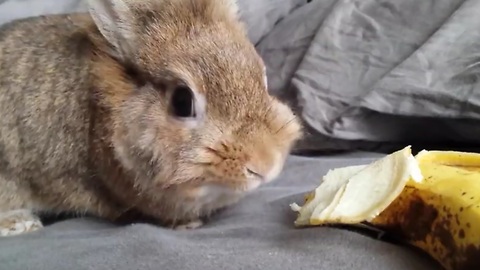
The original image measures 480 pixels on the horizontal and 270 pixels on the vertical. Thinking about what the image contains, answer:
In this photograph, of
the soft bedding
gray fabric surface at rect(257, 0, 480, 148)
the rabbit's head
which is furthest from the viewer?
gray fabric surface at rect(257, 0, 480, 148)

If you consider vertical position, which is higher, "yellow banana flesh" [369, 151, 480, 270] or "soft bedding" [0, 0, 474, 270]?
"yellow banana flesh" [369, 151, 480, 270]

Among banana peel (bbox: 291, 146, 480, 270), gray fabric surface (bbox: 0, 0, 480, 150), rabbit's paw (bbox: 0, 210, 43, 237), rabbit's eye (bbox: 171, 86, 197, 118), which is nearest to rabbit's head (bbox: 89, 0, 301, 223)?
rabbit's eye (bbox: 171, 86, 197, 118)

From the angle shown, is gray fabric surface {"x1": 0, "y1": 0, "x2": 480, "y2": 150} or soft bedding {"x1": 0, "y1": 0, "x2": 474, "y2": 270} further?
gray fabric surface {"x1": 0, "y1": 0, "x2": 480, "y2": 150}

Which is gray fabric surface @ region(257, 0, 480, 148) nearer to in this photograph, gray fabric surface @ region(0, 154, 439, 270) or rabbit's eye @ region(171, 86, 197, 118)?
gray fabric surface @ region(0, 154, 439, 270)

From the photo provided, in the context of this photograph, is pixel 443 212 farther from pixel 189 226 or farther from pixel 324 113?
pixel 324 113

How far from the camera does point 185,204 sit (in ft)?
4.07

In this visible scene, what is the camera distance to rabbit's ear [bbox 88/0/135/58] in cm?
125

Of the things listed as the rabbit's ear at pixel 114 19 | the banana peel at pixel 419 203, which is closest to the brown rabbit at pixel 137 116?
the rabbit's ear at pixel 114 19

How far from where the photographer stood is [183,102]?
3.94ft

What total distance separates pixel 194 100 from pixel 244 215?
0.85ft

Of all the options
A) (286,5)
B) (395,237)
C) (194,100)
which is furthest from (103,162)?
(286,5)

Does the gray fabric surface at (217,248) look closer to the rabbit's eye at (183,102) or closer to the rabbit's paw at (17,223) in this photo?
the rabbit's paw at (17,223)

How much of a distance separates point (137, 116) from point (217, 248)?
0.30 metres

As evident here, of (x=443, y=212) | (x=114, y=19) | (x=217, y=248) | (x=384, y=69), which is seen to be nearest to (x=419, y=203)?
(x=443, y=212)
